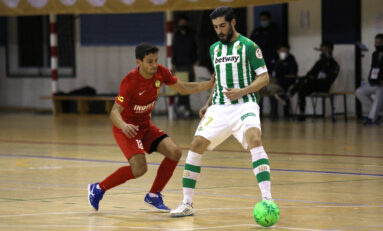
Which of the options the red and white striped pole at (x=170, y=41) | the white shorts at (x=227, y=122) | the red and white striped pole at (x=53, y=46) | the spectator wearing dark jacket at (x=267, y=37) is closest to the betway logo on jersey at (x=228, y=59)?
the white shorts at (x=227, y=122)

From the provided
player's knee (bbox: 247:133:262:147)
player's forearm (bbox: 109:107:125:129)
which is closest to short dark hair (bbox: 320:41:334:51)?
player's forearm (bbox: 109:107:125:129)

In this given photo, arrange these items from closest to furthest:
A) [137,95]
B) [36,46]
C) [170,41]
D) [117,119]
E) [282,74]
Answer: [117,119]
[137,95]
[282,74]
[170,41]
[36,46]

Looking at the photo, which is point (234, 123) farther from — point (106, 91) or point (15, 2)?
point (106, 91)

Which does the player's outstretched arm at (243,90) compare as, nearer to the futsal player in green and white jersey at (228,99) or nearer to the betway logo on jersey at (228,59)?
the futsal player in green and white jersey at (228,99)

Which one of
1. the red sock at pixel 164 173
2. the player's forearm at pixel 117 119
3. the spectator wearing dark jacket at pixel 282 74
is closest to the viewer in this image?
the player's forearm at pixel 117 119

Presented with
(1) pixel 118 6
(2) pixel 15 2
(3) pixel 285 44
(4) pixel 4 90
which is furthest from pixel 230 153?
(4) pixel 4 90

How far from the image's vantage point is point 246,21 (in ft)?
69.8

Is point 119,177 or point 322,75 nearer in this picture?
point 119,177

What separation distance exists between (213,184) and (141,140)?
1.71 metres

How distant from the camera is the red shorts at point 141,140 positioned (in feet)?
23.5

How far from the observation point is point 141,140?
733cm

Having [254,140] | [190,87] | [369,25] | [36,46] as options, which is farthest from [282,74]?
[254,140]

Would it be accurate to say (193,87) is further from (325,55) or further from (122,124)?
(325,55)

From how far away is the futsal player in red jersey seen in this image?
7074 millimetres
